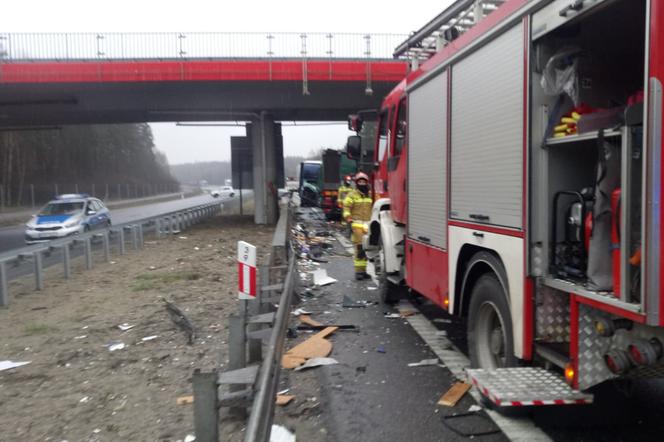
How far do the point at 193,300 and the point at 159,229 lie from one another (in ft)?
34.4

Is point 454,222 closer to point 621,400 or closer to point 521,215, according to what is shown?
point 521,215

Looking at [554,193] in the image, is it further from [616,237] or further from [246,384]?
[246,384]

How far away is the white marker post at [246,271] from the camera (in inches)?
241

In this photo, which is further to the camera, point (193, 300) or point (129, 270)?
point (129, 270)

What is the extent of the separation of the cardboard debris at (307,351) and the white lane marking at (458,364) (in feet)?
3.87

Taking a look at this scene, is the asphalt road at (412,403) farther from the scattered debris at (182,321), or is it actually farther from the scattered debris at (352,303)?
the scattered debris at (182,321)

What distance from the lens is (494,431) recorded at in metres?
4.08

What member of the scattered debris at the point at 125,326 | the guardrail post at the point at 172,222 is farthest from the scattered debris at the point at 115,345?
the guardrail post at the point at 172,222

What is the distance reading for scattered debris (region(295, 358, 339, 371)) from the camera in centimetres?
578

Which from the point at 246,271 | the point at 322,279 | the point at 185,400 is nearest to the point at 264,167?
the point at 322,279

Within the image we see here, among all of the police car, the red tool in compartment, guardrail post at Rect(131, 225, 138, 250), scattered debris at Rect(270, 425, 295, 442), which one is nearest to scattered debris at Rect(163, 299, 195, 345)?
scattered debris at Rect(270, 425, 295, 442)

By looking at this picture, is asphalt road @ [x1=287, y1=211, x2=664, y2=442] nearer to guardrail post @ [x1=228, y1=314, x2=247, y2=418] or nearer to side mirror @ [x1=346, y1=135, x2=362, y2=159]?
guardrail post @ [x1=228, y1=314, x2=247, y2=418]

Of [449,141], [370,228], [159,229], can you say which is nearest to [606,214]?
[449,141]

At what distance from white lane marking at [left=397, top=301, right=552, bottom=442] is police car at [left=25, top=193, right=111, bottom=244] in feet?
47.5
